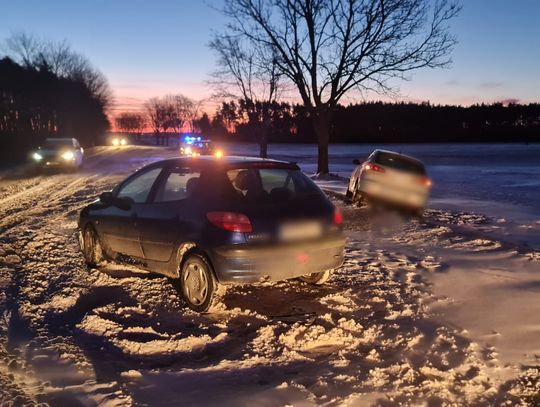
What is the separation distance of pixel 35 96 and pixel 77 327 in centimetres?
6659

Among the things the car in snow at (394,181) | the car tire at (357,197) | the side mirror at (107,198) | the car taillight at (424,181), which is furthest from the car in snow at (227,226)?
the car tire at (357,197)

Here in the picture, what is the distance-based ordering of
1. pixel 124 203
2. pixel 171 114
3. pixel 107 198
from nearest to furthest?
pixel 124 203, pixel 107 198, pixel 171 114

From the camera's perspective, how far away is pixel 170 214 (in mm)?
5586

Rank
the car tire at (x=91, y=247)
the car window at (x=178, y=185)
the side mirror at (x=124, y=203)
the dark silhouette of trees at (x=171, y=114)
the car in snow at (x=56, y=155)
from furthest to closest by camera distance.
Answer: the dark silhouette of trees at (x=171, y=114) → the car in snow at (x=56, y=155) → the car tire at (x=91, y=247) → the side mirror at (x=124, y=203) → the car window at (x=178, y=185)

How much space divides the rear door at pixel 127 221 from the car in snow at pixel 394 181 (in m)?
7.44

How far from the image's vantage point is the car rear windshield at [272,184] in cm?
541

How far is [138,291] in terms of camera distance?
6.00 m

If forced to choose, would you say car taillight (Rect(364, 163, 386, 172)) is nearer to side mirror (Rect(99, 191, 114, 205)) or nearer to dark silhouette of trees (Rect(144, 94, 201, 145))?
side mirror (Rect(99, 191, 114, 205))

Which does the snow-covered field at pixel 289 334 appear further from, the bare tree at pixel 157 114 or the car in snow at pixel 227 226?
the bare tree at pixel 157 114

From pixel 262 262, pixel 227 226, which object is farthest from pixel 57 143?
pixel 262 262

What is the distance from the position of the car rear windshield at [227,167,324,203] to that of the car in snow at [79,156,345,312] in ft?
0.04

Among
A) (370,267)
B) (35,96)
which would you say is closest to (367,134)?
(35,96)

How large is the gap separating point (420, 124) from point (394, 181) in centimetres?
7388

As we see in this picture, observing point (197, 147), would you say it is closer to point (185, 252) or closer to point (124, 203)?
point (124, 203)
